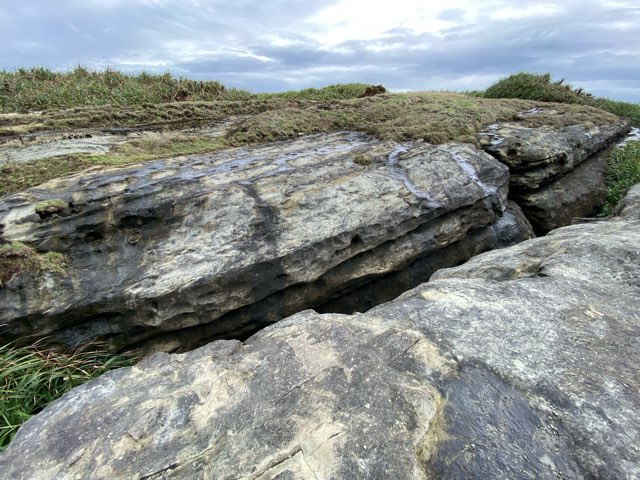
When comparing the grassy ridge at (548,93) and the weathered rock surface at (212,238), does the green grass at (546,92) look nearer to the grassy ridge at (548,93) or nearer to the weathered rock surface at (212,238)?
the grassy ridge at (548,93)

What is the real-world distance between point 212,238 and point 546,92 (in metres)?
22.2

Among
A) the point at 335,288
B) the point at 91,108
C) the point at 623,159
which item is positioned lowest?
the point at 335,288

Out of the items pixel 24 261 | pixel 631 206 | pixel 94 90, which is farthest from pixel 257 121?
pixel 631 206

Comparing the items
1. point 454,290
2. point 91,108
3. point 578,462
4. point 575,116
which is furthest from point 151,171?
point 575,116

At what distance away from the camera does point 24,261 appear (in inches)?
270

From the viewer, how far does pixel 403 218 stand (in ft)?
29.8

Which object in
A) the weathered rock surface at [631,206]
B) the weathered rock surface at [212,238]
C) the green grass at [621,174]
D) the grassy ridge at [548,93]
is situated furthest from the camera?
the grassy ridge at [548,93]

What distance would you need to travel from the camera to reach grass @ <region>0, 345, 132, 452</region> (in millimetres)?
5918

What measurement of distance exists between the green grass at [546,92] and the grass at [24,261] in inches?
930

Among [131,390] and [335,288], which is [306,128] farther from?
[131,390]

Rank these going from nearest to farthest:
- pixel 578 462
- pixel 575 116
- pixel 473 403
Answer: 1. pixel 578 462
2. pixel 473 403
3. pixel 575 116

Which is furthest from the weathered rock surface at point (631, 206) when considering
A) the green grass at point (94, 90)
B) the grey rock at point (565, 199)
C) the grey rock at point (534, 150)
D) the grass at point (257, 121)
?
the green grass at point (94, 90)

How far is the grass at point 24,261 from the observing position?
22.1 ft

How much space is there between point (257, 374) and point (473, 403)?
2.17 m
